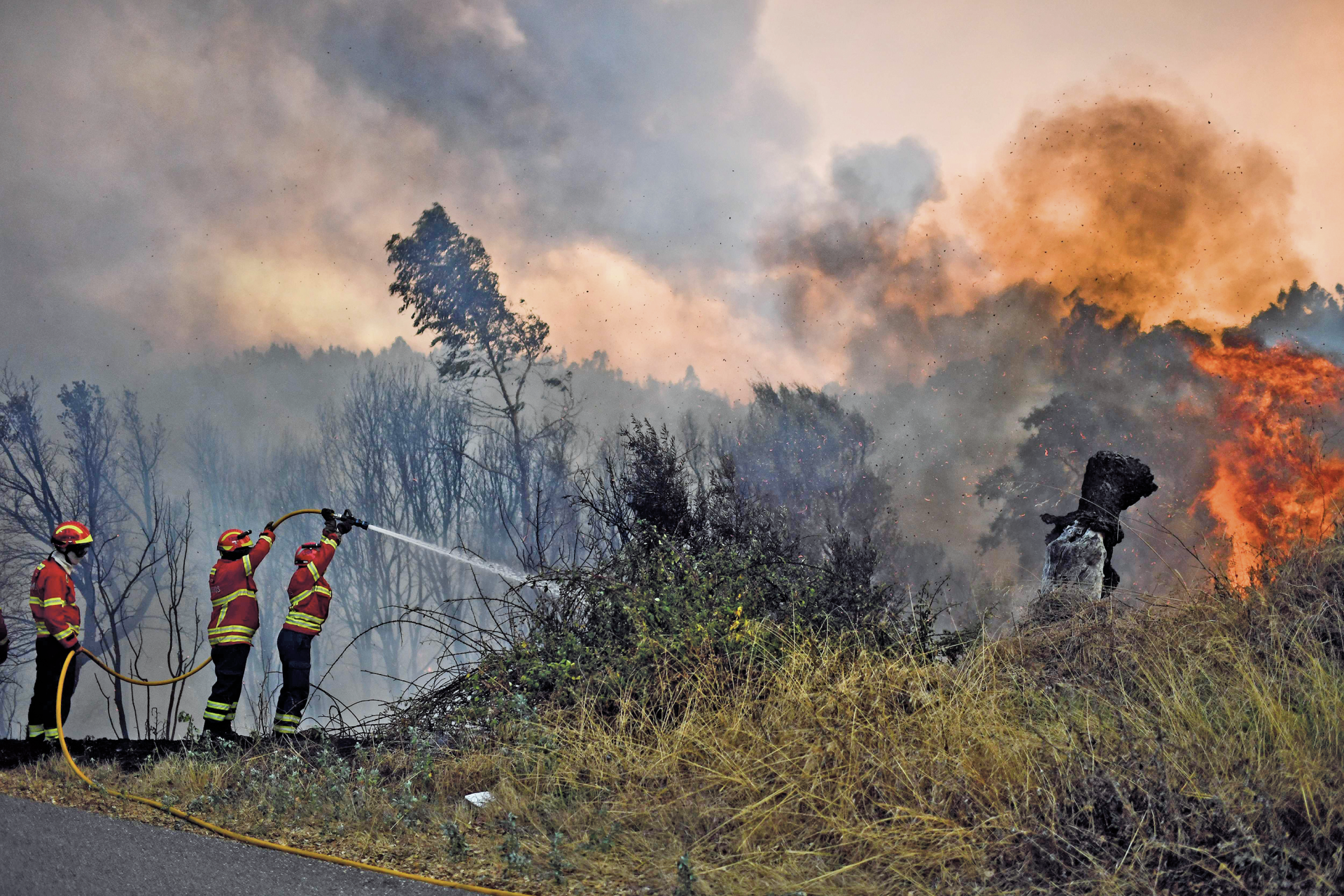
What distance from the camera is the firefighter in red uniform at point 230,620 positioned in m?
7.80

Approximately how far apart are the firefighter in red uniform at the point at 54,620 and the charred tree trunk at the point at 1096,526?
31.4 ft

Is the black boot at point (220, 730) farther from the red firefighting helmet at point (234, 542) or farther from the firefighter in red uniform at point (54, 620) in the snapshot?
the red firefighting helmet at point (234, 542)

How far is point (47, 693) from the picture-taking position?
7.70m

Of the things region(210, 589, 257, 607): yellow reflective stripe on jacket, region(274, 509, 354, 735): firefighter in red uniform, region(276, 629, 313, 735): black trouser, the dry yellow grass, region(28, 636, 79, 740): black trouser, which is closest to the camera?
the dry yellow grass

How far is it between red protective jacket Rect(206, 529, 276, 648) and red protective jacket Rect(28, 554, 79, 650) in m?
1.13

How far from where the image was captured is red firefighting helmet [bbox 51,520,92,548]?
775cm

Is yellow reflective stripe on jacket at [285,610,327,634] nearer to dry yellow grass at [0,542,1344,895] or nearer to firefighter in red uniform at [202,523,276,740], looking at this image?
firefighter in red uniform at [202,523,276,740]

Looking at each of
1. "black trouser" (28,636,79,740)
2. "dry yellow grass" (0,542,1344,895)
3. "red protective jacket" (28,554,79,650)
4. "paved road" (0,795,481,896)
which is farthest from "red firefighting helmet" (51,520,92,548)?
"paved road" (0,795,481,896)

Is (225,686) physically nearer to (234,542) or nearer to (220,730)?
(220,730)

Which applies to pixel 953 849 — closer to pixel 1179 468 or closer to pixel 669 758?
pixel 669 758

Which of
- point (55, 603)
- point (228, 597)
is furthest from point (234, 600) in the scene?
point (55, 603)

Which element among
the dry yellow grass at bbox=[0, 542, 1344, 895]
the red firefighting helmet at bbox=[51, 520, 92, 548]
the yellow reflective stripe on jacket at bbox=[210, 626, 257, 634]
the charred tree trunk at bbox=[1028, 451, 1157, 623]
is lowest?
the dry yellow grass at bbox=[0, 542, 1344, 895]

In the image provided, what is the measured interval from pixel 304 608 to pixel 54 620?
2.11 metres

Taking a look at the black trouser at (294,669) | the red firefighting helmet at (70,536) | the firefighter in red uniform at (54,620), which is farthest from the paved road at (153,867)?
the red firefighting helmet at (70,536)
